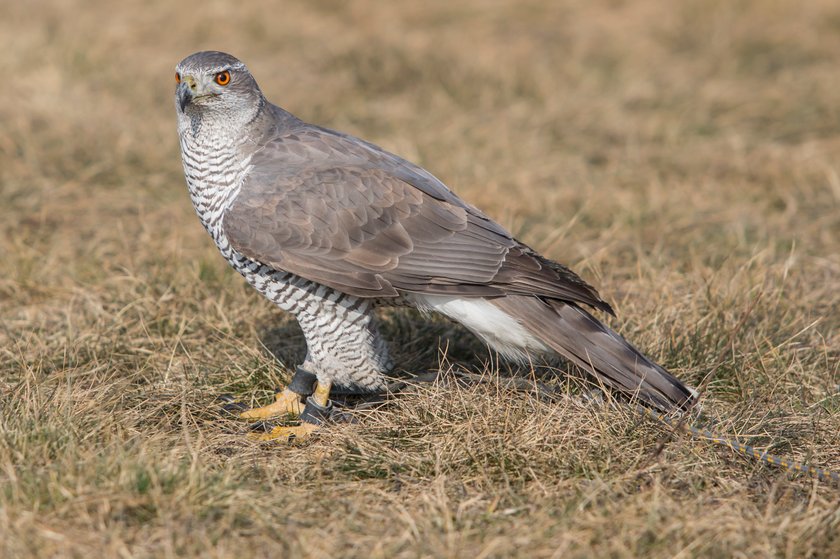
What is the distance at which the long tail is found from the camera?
390 centimetres

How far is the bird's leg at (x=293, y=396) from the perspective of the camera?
171 inches

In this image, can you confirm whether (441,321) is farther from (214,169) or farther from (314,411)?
(214,169)

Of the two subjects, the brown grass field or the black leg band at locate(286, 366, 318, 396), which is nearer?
the brown grass field

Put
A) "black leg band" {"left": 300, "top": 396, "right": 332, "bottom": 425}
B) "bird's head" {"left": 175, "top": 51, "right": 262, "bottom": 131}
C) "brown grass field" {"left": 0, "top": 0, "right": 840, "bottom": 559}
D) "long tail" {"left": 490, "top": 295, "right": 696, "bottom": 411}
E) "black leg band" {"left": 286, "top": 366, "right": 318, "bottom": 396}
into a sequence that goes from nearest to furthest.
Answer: "brown grass field" {"left": 0, "top": 0, "right": 840, "bottom": 559} < "long tail" {"left": 490, "top": 295, "right": 696, "bottom": 411} < "bird's head" {"left": 175, "top": 51, "right": 262, "bottom": 131} < "black leg band" {"left": 300, "top": 396, "right": 332, "bottom": 425} < "black leg band" {"left": 286, "top": 366, "right": 318, "bottom": 396}

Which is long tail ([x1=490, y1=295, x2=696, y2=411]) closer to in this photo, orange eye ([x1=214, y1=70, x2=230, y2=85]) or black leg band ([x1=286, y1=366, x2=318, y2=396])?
black leg band ([x1=286, y1=366, x2=318, y2=396])

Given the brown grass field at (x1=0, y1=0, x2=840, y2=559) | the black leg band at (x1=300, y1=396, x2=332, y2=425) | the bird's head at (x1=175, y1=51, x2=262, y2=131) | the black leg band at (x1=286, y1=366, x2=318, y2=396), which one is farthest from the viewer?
the black leg band at (x1=286, y1=366, x2=318, y2=396)

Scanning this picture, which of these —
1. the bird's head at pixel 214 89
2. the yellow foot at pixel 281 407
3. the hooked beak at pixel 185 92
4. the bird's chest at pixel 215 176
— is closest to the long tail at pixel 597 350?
the yellow foot at pixel 281 407

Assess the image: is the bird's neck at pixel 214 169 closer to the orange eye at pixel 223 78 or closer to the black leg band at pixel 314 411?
the orange eye at pixel 223 78

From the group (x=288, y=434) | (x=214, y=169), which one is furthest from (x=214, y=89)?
(x=288, y=434)

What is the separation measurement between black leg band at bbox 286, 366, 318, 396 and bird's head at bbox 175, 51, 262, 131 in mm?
1146

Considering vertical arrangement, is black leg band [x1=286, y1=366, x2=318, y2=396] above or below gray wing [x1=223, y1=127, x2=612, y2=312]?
below

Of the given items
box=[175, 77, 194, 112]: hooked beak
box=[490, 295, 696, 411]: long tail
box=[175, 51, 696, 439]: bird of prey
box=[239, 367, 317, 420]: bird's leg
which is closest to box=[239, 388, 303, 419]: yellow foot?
box=[239, 367, 317, 420]: bird's leg

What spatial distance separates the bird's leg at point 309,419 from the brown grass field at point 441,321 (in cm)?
11

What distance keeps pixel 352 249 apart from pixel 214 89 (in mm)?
868
